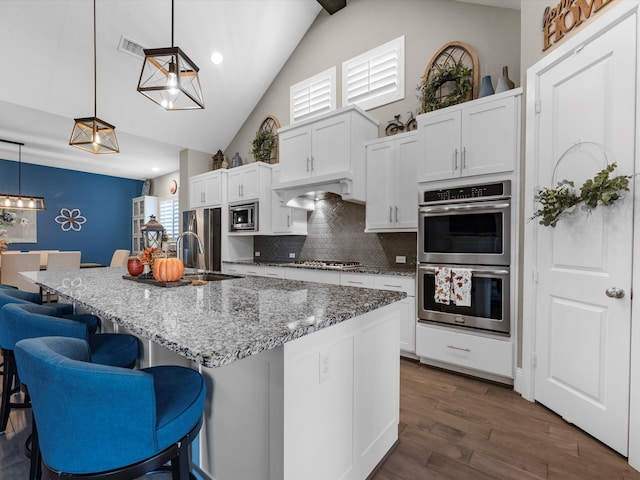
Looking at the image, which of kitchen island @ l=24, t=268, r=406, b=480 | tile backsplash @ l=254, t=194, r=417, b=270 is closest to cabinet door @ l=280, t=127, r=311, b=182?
tile backsplash @ l=254, t=194, r=417, b=270

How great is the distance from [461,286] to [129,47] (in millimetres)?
4801

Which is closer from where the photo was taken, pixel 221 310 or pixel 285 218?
pixel 221 310

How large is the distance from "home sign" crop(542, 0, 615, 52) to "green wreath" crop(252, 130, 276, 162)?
12.2 feet

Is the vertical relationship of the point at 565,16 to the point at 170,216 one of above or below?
above

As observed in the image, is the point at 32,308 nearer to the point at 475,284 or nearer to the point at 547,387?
the point at 475,284

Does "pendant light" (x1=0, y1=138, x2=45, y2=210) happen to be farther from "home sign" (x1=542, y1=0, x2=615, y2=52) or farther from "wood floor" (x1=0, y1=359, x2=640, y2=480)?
"home sign" (x1=542, y1=0, x2=615, y2=52)

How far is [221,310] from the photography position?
1.30 meters

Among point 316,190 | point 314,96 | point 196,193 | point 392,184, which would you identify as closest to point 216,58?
point 314,96

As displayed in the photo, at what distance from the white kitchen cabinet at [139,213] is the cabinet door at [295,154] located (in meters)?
5.28

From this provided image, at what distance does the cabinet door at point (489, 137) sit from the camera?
2.56 meters

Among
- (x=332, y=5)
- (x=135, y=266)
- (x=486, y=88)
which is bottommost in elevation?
(x=135, y=266)

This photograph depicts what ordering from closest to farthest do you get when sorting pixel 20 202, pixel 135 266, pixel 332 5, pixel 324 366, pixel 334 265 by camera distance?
1. pixel 324 366
2. pixel 135 266
3. pixel 334 265
4. pixel 332 5
5. pixel 20 202

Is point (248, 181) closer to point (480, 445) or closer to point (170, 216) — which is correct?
point (170, 216)

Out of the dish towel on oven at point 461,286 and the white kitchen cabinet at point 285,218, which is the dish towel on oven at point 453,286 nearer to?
the dish towel on oven at point 461,286
